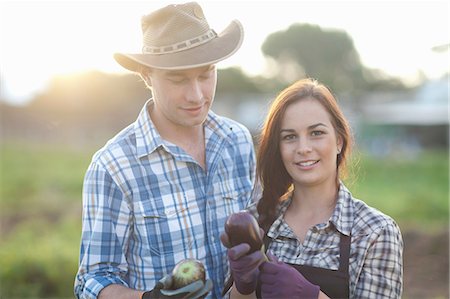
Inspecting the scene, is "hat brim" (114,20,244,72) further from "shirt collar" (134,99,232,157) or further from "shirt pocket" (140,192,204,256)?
"shirt pocket" (140,192,204,256)

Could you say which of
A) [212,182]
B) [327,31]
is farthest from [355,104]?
[212,182]

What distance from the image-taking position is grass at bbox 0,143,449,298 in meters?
6.23

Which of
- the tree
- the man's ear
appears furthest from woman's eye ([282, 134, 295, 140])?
the tree

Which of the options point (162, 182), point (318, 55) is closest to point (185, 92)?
point (162, 182)

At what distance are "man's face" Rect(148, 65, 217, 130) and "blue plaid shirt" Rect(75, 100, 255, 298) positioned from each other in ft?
0.52

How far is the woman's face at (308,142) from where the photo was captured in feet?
7.91

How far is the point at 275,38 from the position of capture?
4303 cm

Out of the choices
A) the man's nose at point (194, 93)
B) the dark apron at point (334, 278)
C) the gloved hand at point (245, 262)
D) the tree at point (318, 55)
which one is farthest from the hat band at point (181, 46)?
the tree at point (318, 55)

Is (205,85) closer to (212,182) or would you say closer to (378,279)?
(212,182)

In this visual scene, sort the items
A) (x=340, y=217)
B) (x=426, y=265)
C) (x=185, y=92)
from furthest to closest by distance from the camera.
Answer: (x=426, y=265), (x=185, y=92), (x=340, y=217)

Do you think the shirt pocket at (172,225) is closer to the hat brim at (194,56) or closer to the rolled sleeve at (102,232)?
the rolled sleeve at (102,232)

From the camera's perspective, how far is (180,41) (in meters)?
2.55

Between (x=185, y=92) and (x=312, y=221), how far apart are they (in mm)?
721

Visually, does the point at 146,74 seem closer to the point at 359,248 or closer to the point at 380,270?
the point at 359,248
